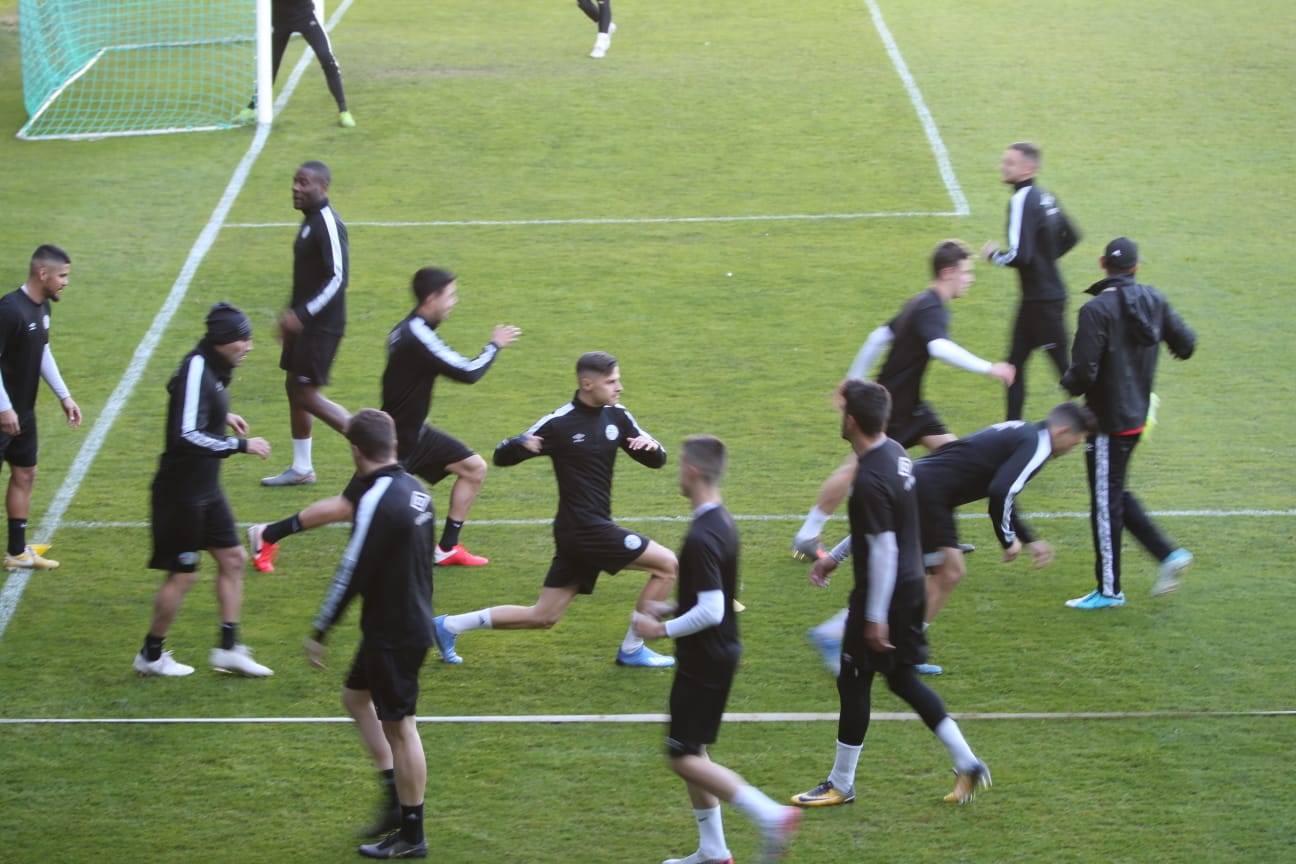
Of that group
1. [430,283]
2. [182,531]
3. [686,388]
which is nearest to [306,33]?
[686,388]

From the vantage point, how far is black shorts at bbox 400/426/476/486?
9109 mm

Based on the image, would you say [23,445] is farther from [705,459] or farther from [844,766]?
[844,766]

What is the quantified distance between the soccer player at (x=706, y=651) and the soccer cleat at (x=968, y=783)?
0.89 meters

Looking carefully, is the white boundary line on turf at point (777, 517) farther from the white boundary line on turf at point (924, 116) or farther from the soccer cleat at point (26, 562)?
the white boundary line on turf at point (924, 116)

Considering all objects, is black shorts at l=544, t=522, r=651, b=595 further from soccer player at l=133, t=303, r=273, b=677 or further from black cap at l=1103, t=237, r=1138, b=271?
black cap at l=1103, t=237, r=1138, b=271

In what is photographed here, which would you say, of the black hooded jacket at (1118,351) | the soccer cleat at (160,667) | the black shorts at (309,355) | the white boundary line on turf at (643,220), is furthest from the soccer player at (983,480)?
the white boundary line on turf at (643,220)

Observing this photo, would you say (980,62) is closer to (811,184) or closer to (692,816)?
(811,184)

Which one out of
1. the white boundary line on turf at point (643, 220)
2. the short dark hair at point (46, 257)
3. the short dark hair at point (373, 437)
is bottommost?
the white boundary line on turf at point (643, 220)

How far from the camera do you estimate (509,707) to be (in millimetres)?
7719

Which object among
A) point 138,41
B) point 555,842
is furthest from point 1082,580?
point 138,41

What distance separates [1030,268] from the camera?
10.6 meters

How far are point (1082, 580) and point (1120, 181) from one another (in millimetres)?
8989

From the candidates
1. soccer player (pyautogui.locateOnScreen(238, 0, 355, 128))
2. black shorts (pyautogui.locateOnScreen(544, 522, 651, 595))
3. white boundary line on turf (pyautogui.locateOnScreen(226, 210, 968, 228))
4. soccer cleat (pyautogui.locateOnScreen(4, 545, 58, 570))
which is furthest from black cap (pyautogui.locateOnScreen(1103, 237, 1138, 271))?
soccer player (pyautogui.locateOnScreen(238, 0, 355, 128))

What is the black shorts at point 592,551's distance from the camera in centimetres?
768
